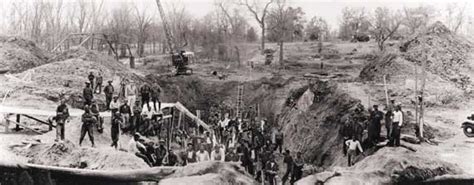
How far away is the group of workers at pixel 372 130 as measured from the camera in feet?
37.2

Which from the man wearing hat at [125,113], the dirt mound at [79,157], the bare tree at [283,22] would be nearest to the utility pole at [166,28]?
the bare tree at [283,22]

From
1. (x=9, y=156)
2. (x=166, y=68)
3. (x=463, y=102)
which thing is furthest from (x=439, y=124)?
(x=166, y=68)

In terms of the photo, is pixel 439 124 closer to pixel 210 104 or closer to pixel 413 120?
pixel 413 120

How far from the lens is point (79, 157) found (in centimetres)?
1077

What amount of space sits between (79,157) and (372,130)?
22.4 feet

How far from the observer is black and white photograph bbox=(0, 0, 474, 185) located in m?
10.5

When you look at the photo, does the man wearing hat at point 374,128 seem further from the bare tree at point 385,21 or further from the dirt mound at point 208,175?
the bare tree at point 385,21

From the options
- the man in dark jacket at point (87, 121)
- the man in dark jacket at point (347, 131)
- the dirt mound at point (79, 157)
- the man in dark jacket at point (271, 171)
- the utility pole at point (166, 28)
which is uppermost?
the utility pole at point (166, 28)

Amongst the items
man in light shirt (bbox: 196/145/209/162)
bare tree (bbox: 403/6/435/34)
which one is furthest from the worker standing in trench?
bare tree (bbox: 403/6/435/34)

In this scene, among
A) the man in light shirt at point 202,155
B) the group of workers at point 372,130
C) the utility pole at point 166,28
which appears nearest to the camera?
the group of workers at point 372,130

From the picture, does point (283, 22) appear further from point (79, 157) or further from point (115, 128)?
point (79, 157)

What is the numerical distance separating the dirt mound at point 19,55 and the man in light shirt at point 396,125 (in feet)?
42.9

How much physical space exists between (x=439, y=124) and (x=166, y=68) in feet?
49.3

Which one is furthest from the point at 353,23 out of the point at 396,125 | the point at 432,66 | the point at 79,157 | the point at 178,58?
the point at 79,157
